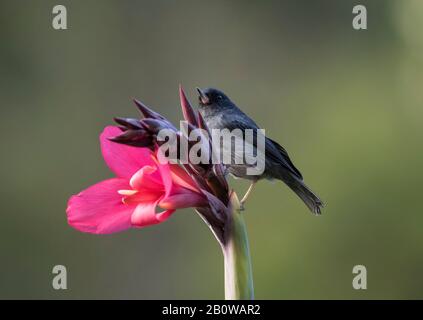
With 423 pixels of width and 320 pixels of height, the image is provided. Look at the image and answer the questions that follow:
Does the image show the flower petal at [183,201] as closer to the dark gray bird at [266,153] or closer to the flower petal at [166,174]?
the flower petal at [166,174]

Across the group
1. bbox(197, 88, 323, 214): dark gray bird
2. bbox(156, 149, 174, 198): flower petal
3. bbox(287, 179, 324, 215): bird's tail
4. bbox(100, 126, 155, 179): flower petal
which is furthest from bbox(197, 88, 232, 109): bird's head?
bbox(156, 149, 174, 198): flower petal

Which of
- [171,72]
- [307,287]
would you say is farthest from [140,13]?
[307,287]

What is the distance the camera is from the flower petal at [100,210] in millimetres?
1120

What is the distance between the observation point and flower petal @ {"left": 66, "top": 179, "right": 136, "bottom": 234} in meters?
1.12

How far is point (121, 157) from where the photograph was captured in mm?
1217

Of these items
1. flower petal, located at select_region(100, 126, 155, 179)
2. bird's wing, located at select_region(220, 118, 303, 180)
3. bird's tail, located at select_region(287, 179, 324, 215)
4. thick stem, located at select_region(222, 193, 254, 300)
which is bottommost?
thick stem, located at select_region(222, 193, 254, 300)

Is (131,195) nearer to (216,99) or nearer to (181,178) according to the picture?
(181,178)

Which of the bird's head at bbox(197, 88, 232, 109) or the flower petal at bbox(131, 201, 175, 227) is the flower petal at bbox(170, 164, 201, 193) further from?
the bird's head at bbox(197, 88, 232, 109)

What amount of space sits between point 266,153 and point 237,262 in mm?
1321

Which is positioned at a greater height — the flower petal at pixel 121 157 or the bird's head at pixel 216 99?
the bird's head at pixel 216 99

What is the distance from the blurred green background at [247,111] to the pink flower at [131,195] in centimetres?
440

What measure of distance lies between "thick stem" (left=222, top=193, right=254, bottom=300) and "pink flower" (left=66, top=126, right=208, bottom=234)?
6 cm

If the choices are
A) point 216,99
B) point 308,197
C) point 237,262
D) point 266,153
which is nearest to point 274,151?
point 266,153

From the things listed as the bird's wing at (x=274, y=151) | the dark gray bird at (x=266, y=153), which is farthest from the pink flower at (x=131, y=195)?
the bird's wing at (x=274, y=151)
